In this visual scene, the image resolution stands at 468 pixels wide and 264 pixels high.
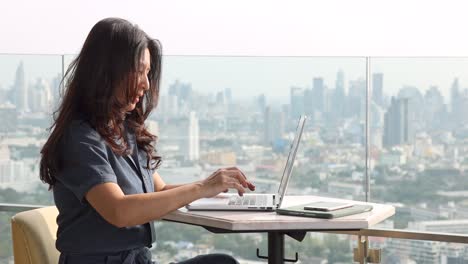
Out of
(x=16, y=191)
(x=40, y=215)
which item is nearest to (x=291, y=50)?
(x=16, y=191)

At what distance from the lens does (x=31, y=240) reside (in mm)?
2584

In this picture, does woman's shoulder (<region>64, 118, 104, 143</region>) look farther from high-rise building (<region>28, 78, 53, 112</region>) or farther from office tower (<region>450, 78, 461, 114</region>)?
office tower (<region>450, 78, 461, 114</region>)

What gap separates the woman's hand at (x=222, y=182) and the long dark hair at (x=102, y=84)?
27cm

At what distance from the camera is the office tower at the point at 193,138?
147 inches

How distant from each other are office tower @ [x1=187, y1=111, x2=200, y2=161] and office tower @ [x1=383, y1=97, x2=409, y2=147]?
83cm

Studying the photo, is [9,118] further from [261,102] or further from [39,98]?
[261,102]

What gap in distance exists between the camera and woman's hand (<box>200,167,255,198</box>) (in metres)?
2.41

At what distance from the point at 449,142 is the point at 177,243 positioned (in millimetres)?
1243

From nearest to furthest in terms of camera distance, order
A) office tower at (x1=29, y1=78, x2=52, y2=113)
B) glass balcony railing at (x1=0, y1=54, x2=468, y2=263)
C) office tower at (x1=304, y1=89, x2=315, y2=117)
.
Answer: glass balcony railing at (x1=0, y1=54, x2=468, y2=263)
office tower at (x1=304, y1=89, x2=315, y2=117)
office tower at (x1=29, y1=78, x2=52, y2=113)

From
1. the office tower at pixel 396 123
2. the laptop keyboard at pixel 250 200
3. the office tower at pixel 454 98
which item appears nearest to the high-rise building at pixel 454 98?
the office tower at pixel 454 98

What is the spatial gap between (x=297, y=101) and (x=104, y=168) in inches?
56.6

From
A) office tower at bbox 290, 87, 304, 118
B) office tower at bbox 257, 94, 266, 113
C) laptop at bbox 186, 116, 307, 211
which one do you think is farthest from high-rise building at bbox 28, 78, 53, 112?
laptop at bbox 186, 116, 307, 211

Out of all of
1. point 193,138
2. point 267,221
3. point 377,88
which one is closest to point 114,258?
point 267,221

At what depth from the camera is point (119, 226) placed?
7.52 feet
